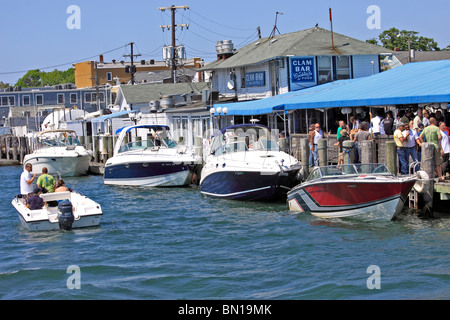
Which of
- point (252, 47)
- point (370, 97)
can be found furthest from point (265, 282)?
point (252, 47)

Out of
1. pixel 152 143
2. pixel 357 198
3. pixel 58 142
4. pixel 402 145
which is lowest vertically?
pixel 357 198

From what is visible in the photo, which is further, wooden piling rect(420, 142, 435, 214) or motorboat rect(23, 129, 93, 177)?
motorboat rect(23, 129, 93, 177)

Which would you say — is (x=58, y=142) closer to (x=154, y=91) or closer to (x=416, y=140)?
(x=154, y=91)

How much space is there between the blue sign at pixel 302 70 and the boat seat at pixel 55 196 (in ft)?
53.5

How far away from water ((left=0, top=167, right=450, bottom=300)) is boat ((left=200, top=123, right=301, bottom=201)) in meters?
1.00

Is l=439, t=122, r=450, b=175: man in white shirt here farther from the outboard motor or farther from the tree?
the tree

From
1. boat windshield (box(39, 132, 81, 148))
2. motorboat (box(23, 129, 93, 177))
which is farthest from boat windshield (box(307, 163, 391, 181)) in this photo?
boat windshield (box(39, 132, 81, 148))

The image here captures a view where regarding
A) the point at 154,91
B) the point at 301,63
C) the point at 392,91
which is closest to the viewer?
the point at 392,91

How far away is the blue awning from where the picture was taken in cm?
1864

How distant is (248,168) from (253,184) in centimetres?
Result: 55

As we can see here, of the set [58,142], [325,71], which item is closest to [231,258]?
[325,71]

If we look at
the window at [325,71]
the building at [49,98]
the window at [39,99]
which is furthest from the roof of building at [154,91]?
the window at [39,99]

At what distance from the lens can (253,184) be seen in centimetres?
2047
